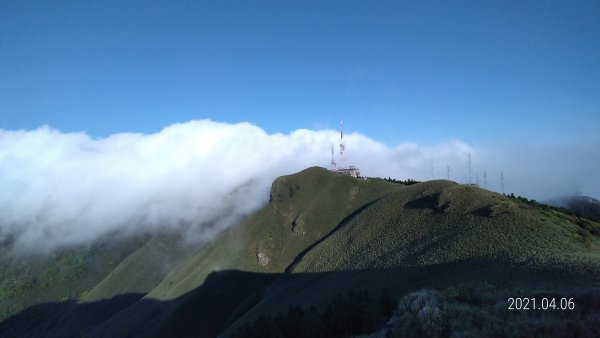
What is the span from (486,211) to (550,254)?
2577cm

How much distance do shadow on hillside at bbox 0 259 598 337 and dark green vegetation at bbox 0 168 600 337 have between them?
0.33m

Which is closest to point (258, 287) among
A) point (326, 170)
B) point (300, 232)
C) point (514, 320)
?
point (300, 232)

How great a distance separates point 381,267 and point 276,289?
3909 centimetres

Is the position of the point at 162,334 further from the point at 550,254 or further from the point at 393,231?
the point at 550,254

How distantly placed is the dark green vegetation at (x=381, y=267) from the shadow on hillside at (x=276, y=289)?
0.33m

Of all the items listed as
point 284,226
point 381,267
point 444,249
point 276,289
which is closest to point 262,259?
point 284,226

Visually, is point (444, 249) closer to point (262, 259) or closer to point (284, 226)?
point (262, 259)

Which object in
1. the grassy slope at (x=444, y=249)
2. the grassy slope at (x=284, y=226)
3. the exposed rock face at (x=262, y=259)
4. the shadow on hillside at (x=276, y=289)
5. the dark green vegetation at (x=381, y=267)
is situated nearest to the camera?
the dark green vegetation at (x=381, y=267)

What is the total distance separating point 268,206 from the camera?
168m

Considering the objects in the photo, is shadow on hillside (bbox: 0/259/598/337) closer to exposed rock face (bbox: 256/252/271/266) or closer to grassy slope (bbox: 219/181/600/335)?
grassy slope (bbox: 219/181/600/335)

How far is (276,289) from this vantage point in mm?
101000

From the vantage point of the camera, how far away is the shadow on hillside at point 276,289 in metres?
42.2

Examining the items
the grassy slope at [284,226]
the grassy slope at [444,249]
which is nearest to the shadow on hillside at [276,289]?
the grassy slope at [444,249]

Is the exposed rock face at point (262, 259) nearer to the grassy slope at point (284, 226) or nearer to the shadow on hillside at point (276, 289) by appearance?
the grassy slope at point (284, 226)
